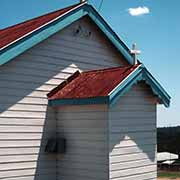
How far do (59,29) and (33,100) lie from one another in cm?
208

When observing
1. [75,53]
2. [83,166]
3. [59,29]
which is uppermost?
[59,29]

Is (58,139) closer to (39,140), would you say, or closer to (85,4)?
(39,140)

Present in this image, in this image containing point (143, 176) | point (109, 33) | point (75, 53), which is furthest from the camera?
point (109, 33)

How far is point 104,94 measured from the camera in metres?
10.2

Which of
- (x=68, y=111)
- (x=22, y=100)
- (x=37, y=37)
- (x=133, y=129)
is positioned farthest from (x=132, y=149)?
(x=37, y=37)

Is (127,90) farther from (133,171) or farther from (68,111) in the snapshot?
(133,171)

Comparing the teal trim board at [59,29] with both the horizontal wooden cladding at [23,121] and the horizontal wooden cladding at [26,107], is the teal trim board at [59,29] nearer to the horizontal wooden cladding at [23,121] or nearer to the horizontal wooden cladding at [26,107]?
the horizontal wooden cladding at [26,107]

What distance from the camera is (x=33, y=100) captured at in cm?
1137

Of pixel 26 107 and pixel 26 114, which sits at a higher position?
pixel 26 107

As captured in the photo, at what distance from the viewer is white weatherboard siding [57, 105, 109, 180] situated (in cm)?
1041

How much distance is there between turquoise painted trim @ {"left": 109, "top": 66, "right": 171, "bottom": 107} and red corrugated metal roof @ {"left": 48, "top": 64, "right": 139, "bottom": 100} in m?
0.13

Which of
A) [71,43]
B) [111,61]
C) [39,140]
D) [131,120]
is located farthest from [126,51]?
[39,140]

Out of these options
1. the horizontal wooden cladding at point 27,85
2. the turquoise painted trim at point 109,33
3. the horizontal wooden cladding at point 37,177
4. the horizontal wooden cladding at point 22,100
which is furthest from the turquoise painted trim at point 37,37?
the horizontal wooden cladding at point 37,177

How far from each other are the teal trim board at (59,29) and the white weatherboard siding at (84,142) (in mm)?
1978
